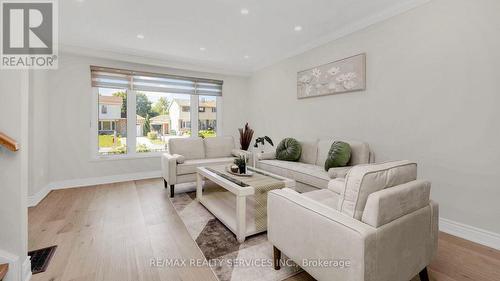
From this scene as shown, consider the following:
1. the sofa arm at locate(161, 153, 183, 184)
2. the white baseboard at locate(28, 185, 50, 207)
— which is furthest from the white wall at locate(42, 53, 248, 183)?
the sofa arm at locate(161, 153, 183, 184)

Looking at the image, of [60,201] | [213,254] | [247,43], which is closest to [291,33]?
[247,43]

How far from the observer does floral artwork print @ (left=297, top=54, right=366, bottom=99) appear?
3.05 m

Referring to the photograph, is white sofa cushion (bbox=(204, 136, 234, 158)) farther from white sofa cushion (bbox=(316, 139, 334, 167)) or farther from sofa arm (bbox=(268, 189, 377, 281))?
sofa arm (bbox=(268, 189, 377, 281))

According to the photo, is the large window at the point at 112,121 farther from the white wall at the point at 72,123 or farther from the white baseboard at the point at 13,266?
the white baseboard at the point at 13,266

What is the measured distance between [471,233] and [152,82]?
5.42 meters

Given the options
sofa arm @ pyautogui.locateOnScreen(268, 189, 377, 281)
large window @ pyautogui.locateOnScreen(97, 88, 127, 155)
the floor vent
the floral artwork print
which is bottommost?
the floor vent

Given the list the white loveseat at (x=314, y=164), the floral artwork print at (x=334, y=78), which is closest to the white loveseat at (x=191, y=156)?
the white loveseat at (x=314, y=164)

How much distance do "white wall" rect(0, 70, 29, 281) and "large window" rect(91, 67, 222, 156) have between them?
2.97m

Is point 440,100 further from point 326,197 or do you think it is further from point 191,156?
point 191,156

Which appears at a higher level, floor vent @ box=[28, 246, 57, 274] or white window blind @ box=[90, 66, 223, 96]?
white window blind @ box=[90, 66, 223, 96]

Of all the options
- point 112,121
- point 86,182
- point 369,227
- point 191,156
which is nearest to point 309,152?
point 191,156

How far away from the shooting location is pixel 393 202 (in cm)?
116

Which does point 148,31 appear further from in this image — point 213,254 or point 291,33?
point 213,254

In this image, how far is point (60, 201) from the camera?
10.4 ft
